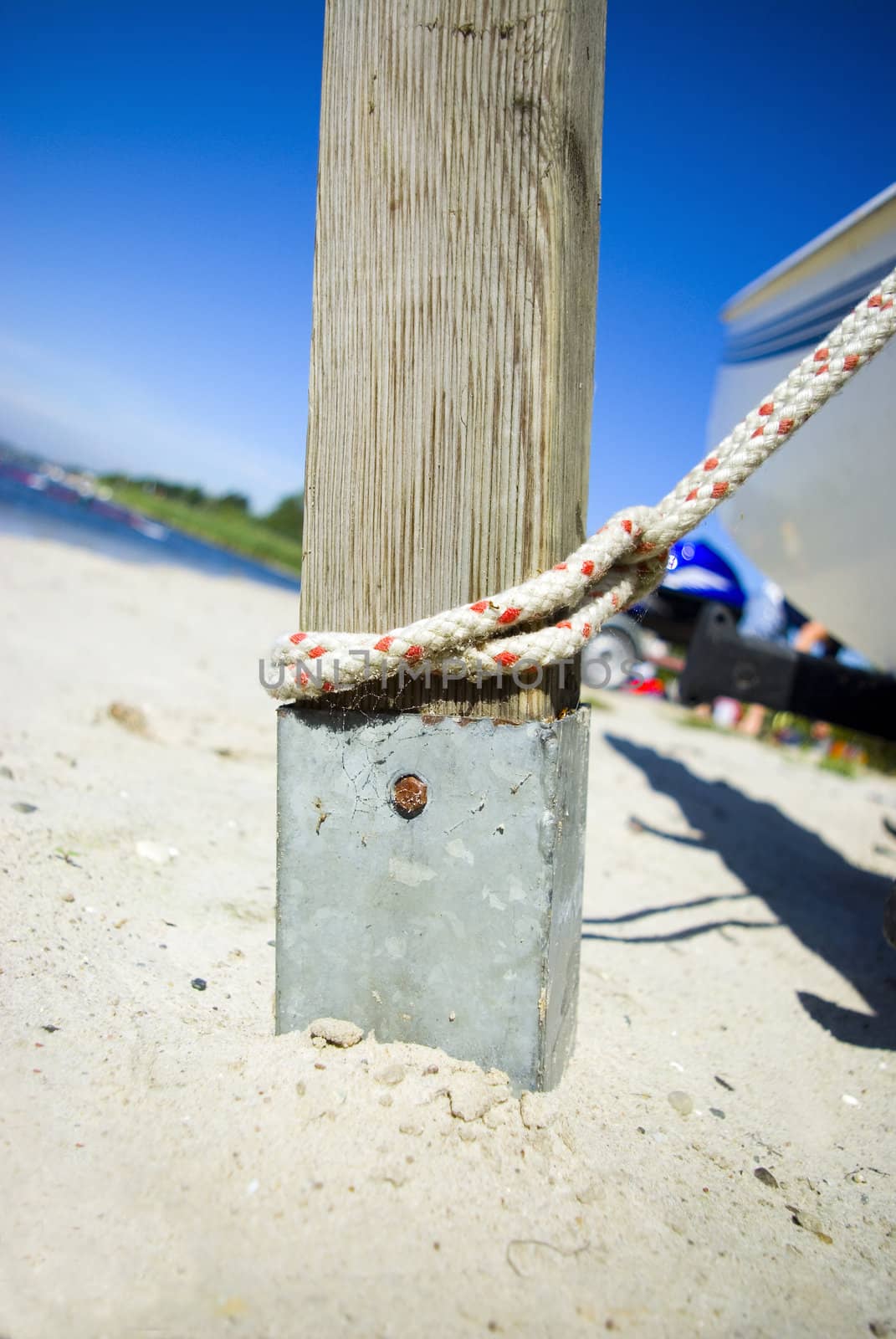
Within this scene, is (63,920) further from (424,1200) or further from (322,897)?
(424,1200)

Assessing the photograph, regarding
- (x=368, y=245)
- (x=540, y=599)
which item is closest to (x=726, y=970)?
(x=540, y=599)

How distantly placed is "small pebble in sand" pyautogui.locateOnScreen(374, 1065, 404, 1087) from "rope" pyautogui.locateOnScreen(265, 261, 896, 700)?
60 centimetres

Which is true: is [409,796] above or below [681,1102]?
above

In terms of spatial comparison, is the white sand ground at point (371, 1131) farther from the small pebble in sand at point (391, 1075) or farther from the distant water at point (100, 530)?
the distant water at point (100, 530)

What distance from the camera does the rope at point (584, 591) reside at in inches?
48.7

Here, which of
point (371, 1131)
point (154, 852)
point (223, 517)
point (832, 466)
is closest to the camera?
point (371, 1131)

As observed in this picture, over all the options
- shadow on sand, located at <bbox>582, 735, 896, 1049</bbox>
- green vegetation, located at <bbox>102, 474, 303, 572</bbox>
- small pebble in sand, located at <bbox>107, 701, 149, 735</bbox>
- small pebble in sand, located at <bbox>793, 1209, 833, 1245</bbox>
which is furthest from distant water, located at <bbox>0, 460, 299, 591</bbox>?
small pebble in sand, located at <bbox>793, 1209, 833, 1245</bbox>

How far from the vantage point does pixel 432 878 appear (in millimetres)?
1311

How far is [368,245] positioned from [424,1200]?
1.38 m

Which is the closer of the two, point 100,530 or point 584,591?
point 584,591

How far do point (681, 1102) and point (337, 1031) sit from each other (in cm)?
65

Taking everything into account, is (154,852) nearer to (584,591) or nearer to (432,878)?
(432,878)

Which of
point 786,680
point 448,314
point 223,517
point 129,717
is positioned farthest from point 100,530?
point 223,517

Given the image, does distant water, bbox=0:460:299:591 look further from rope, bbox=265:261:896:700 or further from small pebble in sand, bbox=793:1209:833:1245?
small pebble in sand, bbox=793:1209:833:1245
